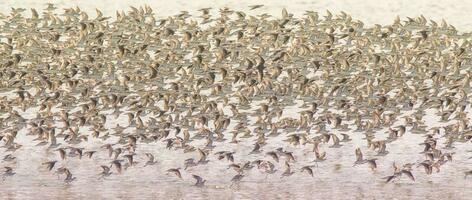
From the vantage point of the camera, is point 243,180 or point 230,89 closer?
point 243,180

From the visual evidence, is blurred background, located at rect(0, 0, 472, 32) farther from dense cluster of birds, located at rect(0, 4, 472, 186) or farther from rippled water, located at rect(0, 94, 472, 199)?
rippled water, located at rect(0, 94, 472, 199)

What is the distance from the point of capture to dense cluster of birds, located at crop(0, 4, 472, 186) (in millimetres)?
29453

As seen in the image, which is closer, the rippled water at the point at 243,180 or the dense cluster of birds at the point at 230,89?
the rippled water at the point at 243,180

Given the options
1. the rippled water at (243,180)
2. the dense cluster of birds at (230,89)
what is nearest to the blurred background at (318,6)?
the dense cluster of birds at (230,89)

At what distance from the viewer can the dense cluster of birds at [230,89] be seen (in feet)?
96.6

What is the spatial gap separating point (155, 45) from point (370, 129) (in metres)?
8.61

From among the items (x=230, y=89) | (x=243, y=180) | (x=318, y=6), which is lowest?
(x=318, y=6)

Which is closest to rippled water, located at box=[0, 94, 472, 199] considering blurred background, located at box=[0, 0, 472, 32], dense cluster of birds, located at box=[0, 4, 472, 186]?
dense cluster of birds, located at box=[0, 4, 472, 186]

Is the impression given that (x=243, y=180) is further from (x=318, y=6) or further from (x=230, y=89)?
(x=318, y=6)

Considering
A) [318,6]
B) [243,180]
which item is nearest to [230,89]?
[243,180]

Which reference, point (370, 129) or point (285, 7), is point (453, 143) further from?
point (285, 7)

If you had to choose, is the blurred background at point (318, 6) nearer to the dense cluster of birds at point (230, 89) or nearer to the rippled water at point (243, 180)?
the dense cluster of birds at point (230, 89)

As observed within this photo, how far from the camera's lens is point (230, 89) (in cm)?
3419

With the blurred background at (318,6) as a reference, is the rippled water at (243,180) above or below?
above
